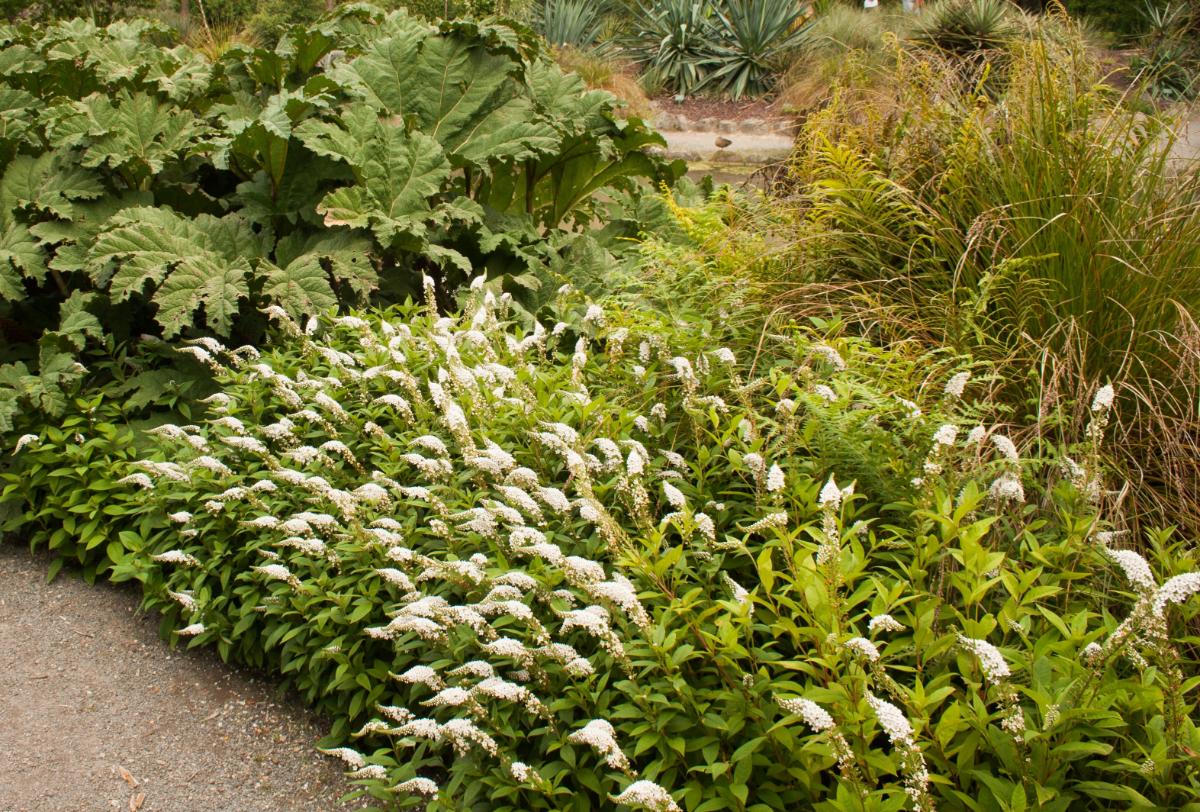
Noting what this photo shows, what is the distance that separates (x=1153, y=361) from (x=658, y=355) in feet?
5.09

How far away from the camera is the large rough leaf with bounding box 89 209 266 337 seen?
3918 millimetres

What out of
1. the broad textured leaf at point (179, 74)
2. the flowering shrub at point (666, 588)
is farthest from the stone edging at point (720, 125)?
the flowering shrub at point (666, 588)

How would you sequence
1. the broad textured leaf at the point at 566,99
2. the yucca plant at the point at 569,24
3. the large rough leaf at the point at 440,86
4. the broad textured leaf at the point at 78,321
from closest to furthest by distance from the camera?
the broad textured leaf at the point at 78,321, the large rough leaf at the point at 440,86, the broad textured leaf at the point at 566,99, the yucca plant at the point at 569,24

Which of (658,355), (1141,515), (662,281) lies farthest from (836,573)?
(662,281)

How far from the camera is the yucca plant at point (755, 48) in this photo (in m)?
15.3

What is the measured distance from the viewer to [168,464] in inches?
133

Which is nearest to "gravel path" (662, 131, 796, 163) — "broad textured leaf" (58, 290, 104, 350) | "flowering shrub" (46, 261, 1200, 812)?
"broad textured leaf" (58, 290, 104, 350)

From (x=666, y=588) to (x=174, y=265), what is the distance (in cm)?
296

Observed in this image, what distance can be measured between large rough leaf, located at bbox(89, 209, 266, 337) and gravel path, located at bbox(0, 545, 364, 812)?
44.6 inches

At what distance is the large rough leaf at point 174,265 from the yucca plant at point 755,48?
12.2m

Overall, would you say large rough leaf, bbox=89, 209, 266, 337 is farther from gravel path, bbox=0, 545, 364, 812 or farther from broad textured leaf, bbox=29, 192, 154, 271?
gravel path, bbox=0, 545, 364, 812

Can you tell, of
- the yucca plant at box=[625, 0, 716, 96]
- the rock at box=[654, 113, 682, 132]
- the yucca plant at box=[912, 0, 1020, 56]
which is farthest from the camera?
the yucca plant at box=[625, 0, 716, 96]

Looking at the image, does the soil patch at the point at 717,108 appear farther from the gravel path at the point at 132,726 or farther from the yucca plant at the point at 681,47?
the gravel path at the point at 132,726

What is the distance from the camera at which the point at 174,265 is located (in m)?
4.25
